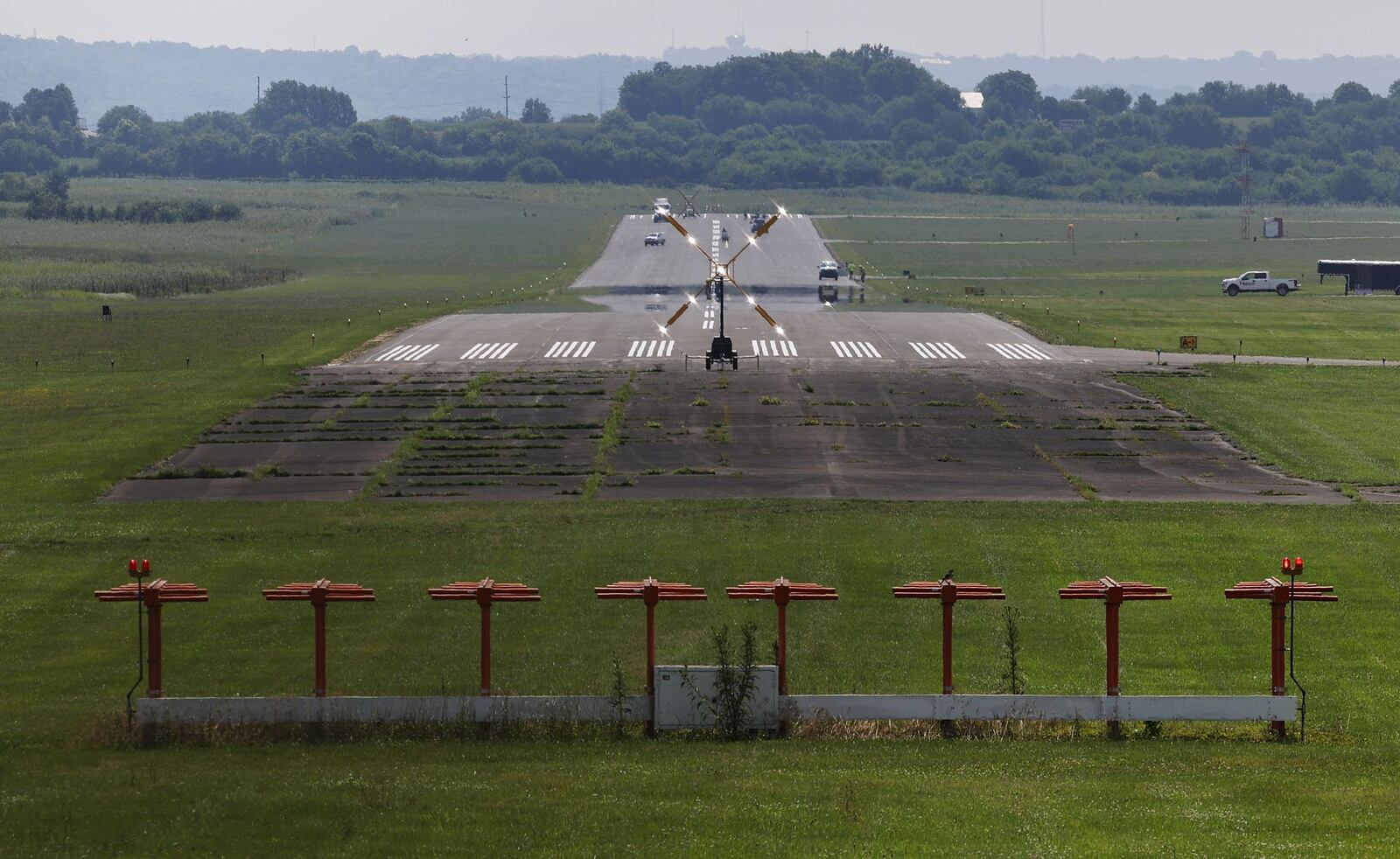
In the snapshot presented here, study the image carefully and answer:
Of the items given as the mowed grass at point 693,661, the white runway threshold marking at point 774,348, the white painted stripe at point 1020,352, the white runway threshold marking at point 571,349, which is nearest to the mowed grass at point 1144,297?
the white painted stripe at point 1020,352

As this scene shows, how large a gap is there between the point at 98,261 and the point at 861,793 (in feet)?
532

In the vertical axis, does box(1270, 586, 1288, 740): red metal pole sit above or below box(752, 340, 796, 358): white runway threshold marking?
below

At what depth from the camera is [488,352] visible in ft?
321

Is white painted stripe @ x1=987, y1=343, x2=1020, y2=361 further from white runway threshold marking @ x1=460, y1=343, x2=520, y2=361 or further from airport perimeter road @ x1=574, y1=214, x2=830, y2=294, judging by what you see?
airport perimeter road @ x1=574, y1=214, x2=830, y2=294

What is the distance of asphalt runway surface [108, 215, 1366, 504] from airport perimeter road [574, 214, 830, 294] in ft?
112

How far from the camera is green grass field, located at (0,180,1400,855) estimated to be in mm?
20500

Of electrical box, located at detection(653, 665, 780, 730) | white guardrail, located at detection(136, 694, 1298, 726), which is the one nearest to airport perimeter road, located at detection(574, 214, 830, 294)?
white guardrail, located at detection(136, 694, 1298, 726)

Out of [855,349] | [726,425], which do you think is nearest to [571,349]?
[855,349]

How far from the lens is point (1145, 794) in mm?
21766

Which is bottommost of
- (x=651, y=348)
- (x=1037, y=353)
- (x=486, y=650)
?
(x=486, y=650)

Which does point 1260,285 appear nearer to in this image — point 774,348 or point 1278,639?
point 774,348

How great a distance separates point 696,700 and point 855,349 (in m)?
74.1

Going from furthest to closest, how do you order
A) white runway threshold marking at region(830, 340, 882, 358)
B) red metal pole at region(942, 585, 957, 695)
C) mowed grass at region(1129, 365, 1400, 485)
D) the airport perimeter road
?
the airport perimeter road → white runway threshold marking at region(830, 340, 882, 358) → mowed grass at region(1129, 365, 1400, 485) → red metal pole at region(942, 585, 957, 695)

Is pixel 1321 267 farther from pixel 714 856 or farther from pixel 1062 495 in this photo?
pixel 714 856
